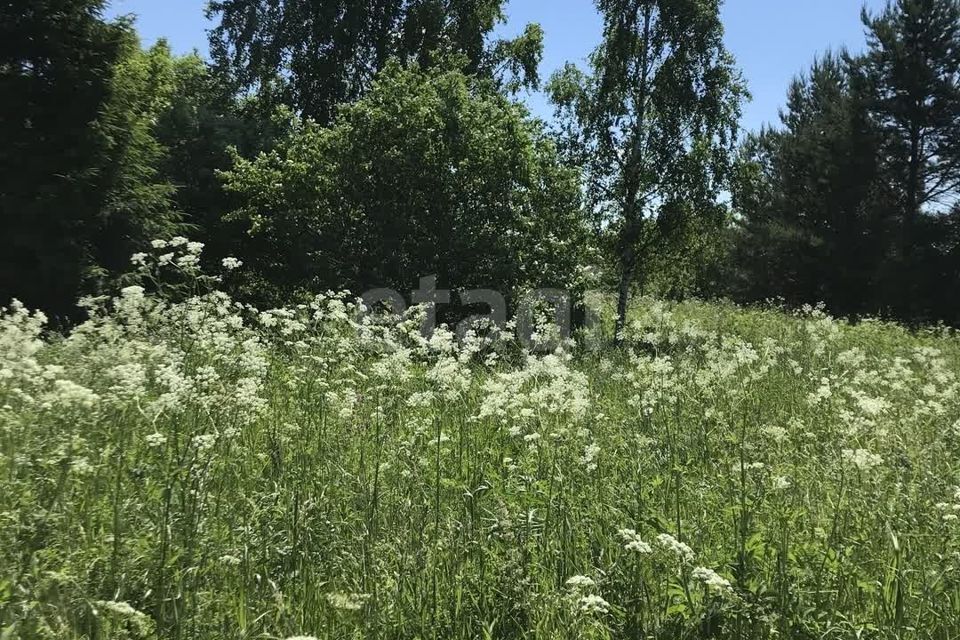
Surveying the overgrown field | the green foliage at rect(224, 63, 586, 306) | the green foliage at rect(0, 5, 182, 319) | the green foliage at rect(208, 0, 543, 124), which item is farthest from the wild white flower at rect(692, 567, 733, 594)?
the green foliage at rect(208, 0, 543, 124)

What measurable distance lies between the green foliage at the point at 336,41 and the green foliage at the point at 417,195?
9304mm

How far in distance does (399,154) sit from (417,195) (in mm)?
794

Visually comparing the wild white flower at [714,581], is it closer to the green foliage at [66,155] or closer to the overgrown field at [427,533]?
the overgrown field at [427,533]

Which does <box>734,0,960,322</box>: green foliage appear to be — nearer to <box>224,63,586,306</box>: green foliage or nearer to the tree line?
the tree line

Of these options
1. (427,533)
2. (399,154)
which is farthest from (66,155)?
(427,533)

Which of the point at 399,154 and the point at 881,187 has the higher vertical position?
the point at 881,187

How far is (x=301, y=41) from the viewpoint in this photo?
67.2 ft

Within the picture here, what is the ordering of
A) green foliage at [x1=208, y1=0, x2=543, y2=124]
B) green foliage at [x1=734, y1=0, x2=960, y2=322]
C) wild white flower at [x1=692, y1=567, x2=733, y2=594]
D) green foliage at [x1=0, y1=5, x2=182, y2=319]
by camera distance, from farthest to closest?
green foliage at [x1=734, y1=0, x2=960, y2=322]
green foliage at [x1=208, y1=0, x2=543, y2=124]
green foliage at [x1=0, y1=5, x2=182, y2=319]
wild white flower at [x1=692, y1=567, x2=733, y2=594]

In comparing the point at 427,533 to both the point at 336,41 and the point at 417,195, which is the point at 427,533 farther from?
the point at 336,41

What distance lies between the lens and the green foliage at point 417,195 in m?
11.4

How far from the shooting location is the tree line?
11000mm

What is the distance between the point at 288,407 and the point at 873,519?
4.16 m

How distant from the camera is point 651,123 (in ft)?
49.4

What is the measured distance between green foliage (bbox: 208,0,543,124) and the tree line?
75 mm
